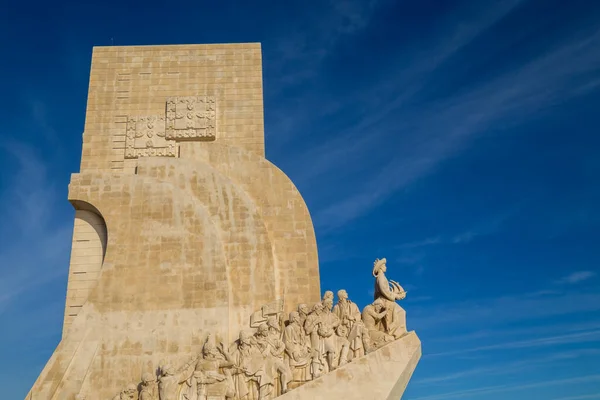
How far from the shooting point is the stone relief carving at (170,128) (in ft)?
43.2

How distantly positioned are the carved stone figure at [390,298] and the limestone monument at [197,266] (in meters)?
0.03

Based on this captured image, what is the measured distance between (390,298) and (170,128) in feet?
20.1

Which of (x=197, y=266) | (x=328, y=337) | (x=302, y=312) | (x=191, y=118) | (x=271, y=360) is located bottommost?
(x=271, y=360)

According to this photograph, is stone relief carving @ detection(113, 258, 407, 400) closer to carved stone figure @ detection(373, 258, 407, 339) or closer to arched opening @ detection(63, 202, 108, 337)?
carved stone figure @ detection(373, 258, 407, 339)

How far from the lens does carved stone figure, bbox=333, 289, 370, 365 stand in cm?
1067

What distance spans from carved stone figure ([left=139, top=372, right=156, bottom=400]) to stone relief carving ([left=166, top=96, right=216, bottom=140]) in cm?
537

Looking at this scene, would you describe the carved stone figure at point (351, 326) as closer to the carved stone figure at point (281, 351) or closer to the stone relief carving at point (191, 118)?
the carved stone figure at point (281, 351)

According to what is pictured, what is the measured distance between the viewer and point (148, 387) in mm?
10258

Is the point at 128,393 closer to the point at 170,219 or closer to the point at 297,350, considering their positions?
the point at 297,350

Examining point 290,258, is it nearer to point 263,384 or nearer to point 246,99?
point 263,384

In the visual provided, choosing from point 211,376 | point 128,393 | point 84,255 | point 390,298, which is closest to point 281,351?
point 211,376

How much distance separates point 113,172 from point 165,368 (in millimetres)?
4614

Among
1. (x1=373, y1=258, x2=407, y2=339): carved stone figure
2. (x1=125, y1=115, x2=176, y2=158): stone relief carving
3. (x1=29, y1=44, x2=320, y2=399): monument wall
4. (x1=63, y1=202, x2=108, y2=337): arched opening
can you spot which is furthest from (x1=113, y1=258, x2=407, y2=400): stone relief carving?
(x1=125, y1=115, x2=176, y2=158): stone relief carving

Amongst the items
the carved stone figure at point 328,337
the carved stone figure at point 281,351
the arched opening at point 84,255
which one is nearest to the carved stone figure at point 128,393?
the carved stone figure at point 281,351
